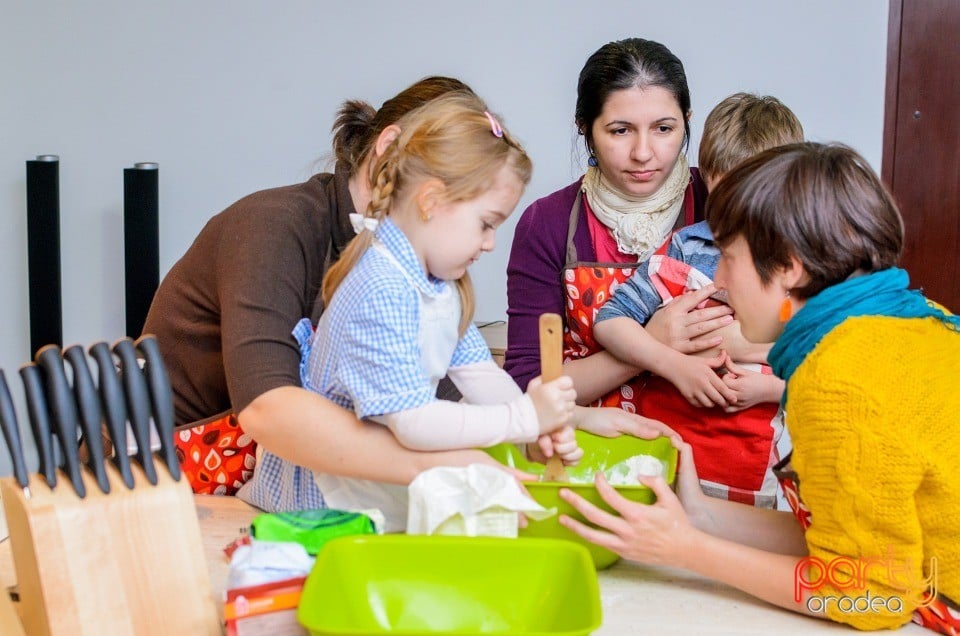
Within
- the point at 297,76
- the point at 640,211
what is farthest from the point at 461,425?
the point at 297,76

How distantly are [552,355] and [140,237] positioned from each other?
6.06ft

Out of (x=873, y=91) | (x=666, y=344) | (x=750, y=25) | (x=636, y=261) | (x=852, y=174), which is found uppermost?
(x=750, y=25)

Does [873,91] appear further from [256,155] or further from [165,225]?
[165,225]

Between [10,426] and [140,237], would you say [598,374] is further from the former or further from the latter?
[140,237]

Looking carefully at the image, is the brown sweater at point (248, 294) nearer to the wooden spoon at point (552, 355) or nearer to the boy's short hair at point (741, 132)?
the wooden spoon at point (552, 355)

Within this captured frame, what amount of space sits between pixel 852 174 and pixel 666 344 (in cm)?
56

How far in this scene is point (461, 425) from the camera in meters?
1.09

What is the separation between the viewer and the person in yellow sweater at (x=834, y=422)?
98cm

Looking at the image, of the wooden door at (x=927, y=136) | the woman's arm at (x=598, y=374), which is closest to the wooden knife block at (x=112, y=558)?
the woman's arm at (x=598, y=374)

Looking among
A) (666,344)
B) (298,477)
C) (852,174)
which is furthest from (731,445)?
(298,477)

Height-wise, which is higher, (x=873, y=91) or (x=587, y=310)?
(x=873, y=91)

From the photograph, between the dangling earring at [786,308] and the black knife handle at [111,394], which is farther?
the dangling earring at [786,308]

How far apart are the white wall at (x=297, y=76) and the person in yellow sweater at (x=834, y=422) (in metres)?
1.72

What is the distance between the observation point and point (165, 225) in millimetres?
2943
